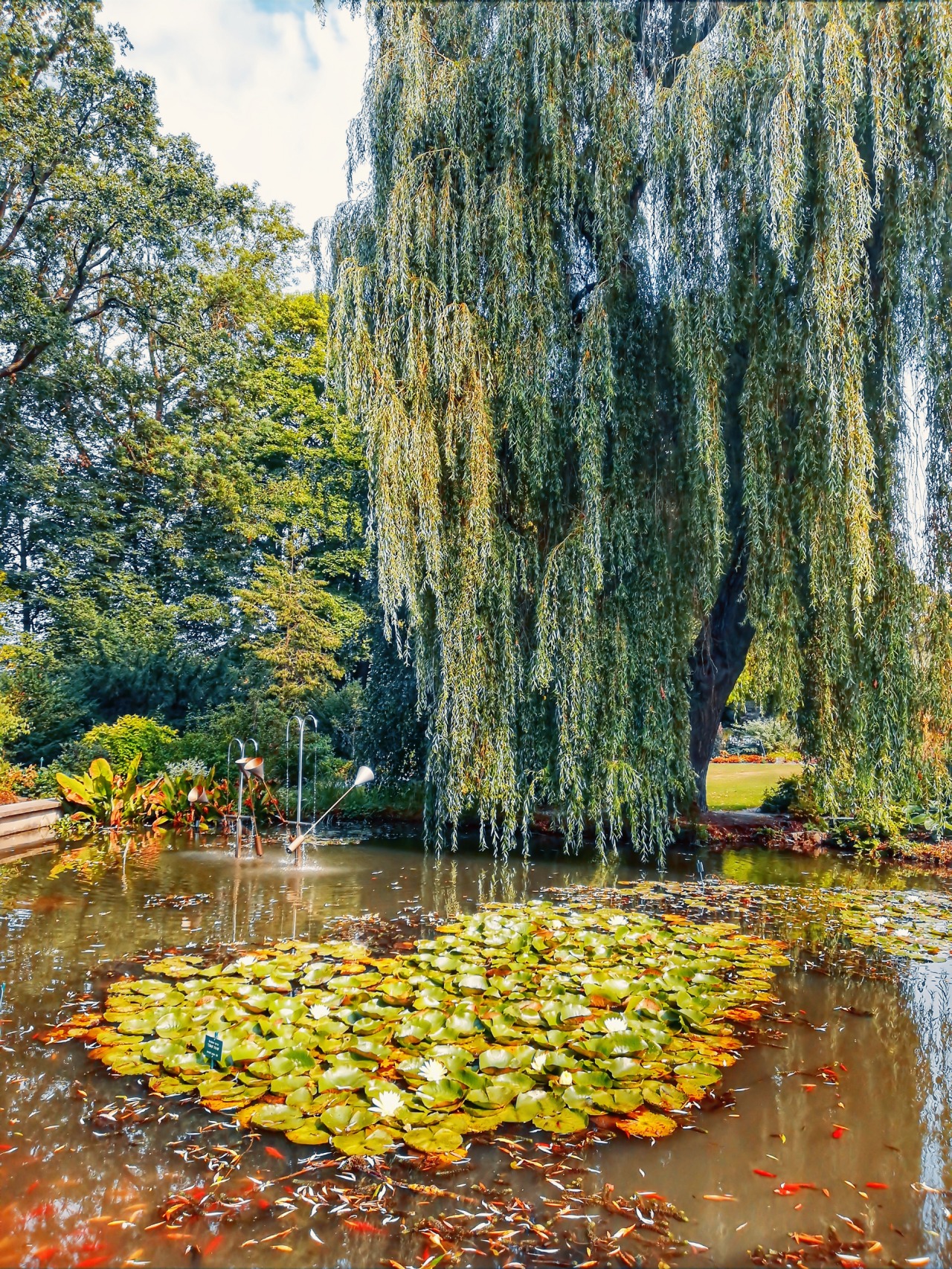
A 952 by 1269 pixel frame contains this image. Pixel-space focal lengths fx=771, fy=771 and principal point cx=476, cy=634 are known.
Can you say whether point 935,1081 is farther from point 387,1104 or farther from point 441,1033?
point 387,1104

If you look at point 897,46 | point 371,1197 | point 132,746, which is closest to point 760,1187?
point 371,1197

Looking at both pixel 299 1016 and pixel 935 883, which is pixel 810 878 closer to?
pixel 935 883

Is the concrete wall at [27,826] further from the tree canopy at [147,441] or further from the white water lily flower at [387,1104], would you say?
the white water lily flower at [387,1104]

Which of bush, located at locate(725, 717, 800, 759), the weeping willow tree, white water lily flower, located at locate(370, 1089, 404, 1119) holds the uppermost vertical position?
the weeping willow tree

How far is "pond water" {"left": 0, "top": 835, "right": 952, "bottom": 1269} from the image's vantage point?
78.2 inches

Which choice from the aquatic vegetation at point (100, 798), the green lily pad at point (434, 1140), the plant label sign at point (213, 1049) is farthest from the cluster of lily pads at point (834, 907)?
the aquatic vegetation at point (100, 798)

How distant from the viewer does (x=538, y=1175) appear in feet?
7.51

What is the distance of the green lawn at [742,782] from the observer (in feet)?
37.2

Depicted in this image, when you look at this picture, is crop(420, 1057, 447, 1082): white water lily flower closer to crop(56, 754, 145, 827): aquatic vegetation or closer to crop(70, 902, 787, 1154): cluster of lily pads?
crop(70, 902, 787, 1154): cluster of lily pads

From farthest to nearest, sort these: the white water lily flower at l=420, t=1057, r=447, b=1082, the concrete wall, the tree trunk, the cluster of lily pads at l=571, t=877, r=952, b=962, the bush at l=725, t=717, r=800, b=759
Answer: the bush at l=725, t=717, r=800, b=759 < the concrete wall < the tree trunk < the cluster of lily pads at l=571, t=877, r=952, b=962 < the white water lily flower at l=420, t=1057, r=447, b=1082

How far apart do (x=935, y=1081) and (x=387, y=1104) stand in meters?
2.11

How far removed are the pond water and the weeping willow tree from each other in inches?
122

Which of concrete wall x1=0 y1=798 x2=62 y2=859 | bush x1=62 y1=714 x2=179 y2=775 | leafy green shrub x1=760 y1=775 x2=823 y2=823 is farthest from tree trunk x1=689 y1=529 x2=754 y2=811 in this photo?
bush x1=62 y1=714 x2=179 y2=775

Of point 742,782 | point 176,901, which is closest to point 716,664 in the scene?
point 176,901
